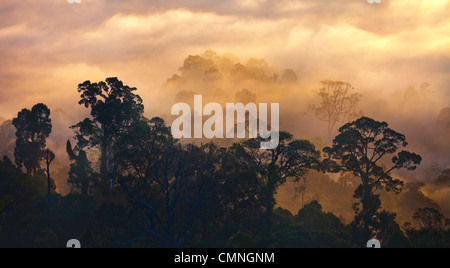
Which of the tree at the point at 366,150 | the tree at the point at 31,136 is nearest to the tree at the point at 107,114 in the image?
the tree at the point at 31,136

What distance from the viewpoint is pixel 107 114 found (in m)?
64.2

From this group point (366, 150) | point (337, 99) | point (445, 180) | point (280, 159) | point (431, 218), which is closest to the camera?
point (280, 159)

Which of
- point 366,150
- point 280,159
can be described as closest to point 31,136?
point 280,159

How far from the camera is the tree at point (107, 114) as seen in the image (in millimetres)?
64438

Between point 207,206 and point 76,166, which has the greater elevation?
point 76,166

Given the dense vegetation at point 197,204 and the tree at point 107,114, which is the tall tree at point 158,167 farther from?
the tree at point 107,114

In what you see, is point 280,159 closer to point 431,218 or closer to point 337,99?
point 431,218

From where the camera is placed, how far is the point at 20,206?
54875 mm

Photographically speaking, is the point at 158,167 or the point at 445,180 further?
the point at 445,180

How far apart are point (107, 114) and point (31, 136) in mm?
18015

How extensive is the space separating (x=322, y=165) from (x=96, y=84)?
37.3 m

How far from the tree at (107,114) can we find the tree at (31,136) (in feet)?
35.2
